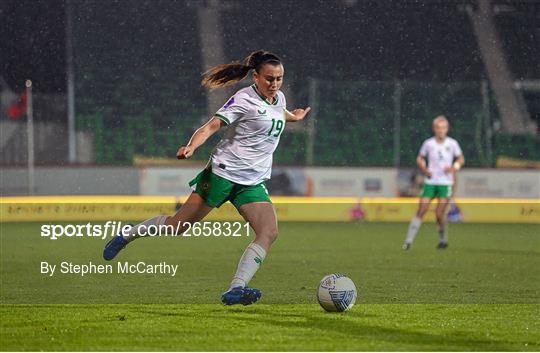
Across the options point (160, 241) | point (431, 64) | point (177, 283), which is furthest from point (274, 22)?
point (177, 283)

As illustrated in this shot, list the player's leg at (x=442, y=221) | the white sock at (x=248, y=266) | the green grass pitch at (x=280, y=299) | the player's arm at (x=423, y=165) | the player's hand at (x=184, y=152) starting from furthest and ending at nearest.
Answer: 1. the player's arm at (x=423, y=165)
2. the player's leg at (x=442, y=221)
3. the white sock at (x=248, y=266)
4. the player's hand at (x=184, y=152)
5. the green grass pitch at (x=280, y=299)

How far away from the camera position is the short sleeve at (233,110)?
772 centimetres

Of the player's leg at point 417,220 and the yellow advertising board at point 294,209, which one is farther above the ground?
the player's leg at point 417,220

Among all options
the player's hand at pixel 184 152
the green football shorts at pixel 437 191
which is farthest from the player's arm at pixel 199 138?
the green football shorts at pixel 437 191

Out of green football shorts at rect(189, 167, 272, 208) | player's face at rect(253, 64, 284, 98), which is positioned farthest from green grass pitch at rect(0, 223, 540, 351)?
player's face at rect(253, 64, 284, 98)

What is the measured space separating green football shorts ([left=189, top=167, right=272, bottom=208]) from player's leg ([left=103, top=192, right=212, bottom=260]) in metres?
0.07

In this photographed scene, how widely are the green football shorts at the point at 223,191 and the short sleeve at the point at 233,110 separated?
462 millimetres

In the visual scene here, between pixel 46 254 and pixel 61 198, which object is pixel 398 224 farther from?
pixel 46 254

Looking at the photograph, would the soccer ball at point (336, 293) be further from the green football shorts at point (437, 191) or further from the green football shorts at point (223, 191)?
the green football shorts at point (437, 191)

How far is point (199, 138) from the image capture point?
7445mm

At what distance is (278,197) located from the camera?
21078 millimetres

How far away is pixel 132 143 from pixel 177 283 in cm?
1224

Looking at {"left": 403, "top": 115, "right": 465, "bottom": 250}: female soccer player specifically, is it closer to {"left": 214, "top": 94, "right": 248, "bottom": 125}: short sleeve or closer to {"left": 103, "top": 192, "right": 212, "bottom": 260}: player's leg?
{"left": 103, "top": 192, "right": 212, "bottom": 260}: player's leg

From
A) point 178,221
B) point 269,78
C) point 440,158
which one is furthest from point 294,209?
point 269,78
